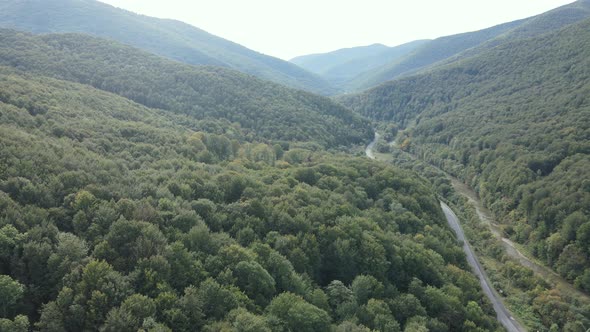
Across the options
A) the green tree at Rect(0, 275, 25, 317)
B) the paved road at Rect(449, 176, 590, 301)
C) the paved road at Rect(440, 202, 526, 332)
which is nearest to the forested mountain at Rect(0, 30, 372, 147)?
the paved road at Rect(449, 176, 590, 301)

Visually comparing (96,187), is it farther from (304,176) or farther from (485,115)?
(485,115)

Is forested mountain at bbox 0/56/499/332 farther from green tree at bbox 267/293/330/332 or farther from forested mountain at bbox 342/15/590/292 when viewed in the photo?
forested mountain at bbox 342/15/590/292

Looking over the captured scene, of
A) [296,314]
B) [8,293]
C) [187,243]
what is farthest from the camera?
[187,243]

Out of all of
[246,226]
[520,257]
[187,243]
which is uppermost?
[187,243]

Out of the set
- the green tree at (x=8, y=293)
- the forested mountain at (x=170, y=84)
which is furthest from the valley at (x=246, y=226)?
the forested mountain at (x=170, y=84)

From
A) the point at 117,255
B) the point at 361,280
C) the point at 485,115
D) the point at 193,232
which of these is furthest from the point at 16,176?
the point at 485,115

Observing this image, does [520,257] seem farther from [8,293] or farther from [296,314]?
[8,293]

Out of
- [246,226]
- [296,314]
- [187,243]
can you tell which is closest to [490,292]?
[246,226]
